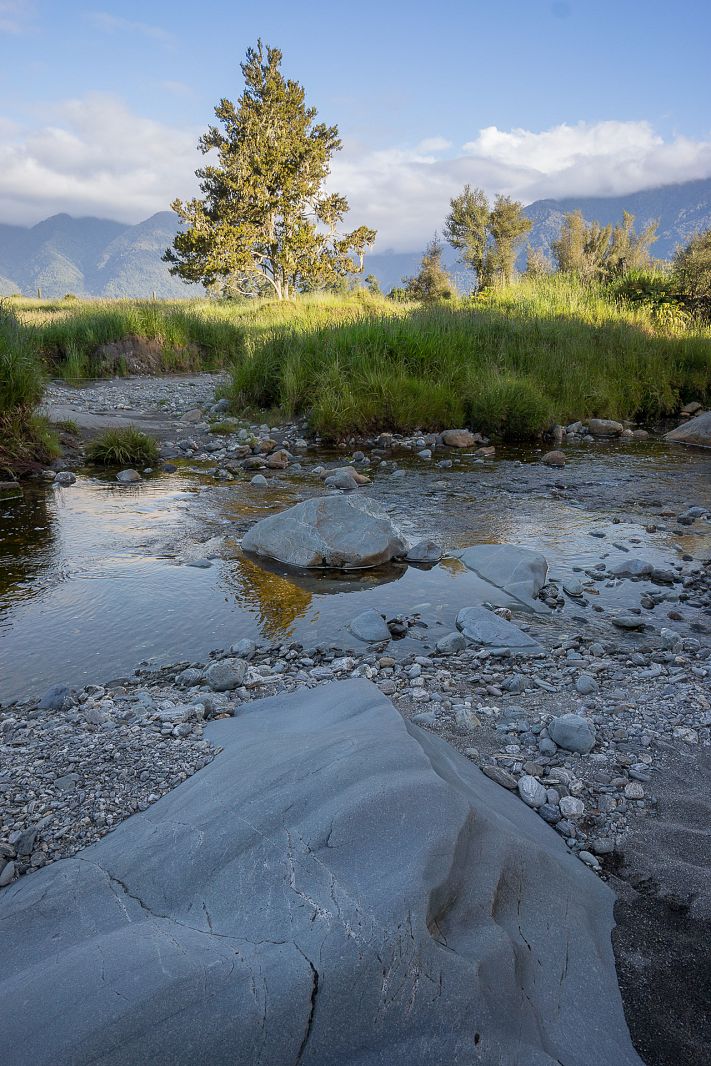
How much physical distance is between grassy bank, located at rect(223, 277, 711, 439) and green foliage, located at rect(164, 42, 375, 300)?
21.2 metres

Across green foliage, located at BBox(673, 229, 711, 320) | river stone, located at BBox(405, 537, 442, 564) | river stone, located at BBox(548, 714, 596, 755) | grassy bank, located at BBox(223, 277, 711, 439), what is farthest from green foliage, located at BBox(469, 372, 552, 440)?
green foliage, located at BBox(673, 229, 711, 320)

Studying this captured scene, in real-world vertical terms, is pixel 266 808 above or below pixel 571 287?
below

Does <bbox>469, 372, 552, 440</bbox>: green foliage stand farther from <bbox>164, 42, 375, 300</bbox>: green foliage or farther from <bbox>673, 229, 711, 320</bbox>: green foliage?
<bbox>164, 42, 375, 300</bbox>: green foliage

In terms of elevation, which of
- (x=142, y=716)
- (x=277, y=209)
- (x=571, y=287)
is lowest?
(x=142, y=716)

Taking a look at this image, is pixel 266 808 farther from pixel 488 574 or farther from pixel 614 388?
pixel 614 388

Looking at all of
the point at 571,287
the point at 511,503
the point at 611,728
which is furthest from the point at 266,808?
the point at 571,287

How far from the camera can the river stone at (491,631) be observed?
12.2ft

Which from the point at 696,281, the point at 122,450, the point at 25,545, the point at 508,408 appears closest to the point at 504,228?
the point at 696,281

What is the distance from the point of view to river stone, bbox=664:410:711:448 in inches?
400

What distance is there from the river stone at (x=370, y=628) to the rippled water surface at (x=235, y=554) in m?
0.07

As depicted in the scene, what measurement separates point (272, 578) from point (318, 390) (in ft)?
19.3

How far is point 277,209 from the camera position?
1294 inches

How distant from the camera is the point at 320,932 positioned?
4.68 ft

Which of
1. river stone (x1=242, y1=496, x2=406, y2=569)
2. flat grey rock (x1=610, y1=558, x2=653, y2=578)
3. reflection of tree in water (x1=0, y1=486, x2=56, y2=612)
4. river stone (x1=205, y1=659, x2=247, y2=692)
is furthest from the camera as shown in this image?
river stone (x1=242, y1=496, x2=406, y2=569)
